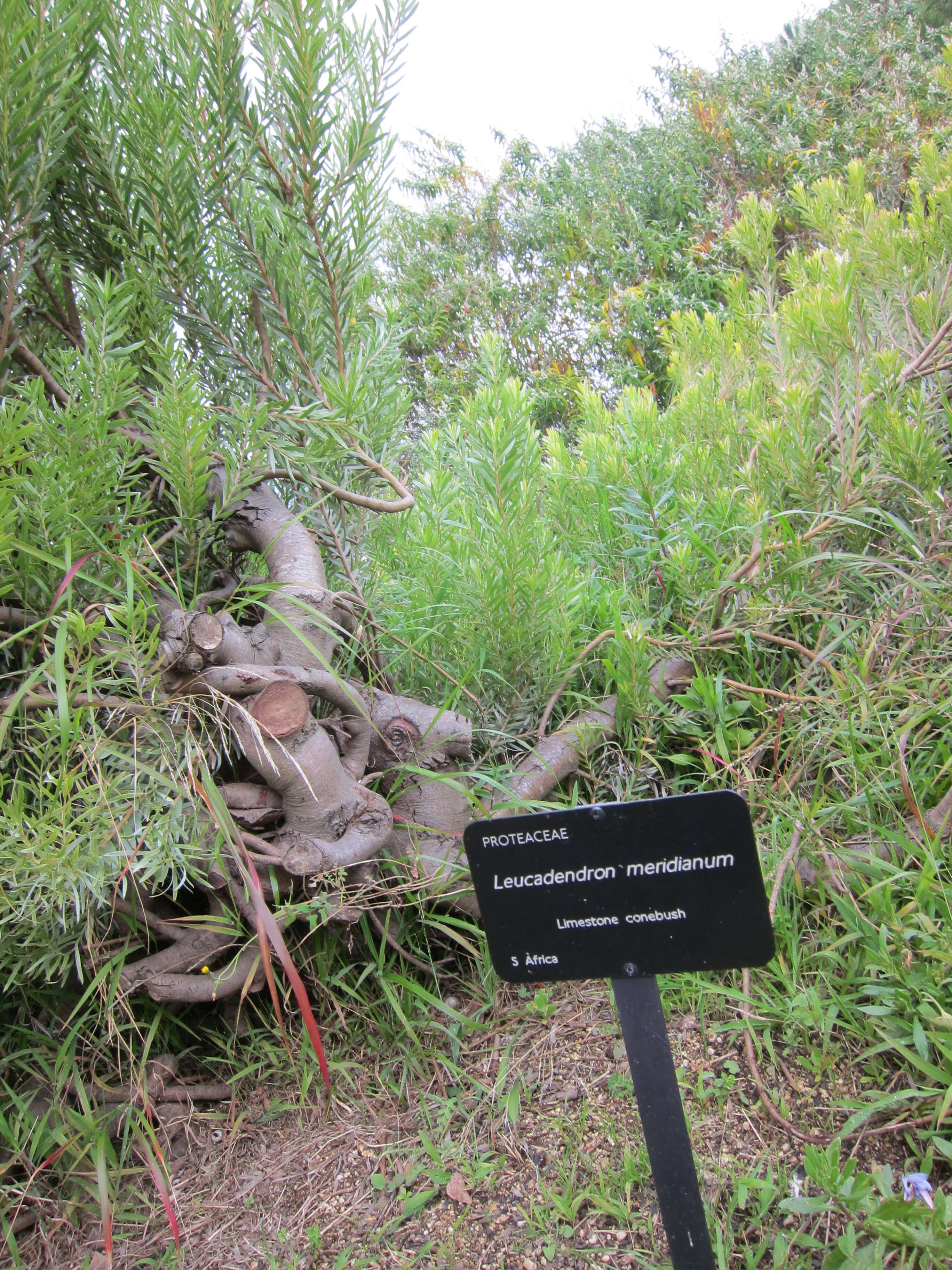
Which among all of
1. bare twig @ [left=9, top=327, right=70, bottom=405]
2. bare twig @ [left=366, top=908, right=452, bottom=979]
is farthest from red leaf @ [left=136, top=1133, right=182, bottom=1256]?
bare twig @ [left=9, top=327, right=70, bottom=405]

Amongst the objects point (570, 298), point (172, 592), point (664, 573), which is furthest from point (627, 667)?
point (570, 298)

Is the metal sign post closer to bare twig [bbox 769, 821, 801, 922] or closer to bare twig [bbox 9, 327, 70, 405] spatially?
bare twig [bbox 769, 821, 801, 922]

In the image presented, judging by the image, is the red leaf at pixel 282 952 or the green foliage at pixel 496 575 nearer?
the red leaf at pixel 282 952

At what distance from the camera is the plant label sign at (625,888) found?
1.12 m

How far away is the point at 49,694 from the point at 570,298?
20.9 feet

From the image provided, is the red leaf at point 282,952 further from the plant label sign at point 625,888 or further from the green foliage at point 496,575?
the green foliage at point 496,575

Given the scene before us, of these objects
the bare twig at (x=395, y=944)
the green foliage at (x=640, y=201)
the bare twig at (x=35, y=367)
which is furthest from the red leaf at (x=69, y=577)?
the green foliage at (x=640, y=201)

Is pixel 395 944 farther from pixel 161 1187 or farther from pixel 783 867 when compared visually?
pixel 783 867

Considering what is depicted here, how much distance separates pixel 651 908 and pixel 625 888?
0.04 m

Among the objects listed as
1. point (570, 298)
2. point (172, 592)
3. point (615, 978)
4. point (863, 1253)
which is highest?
point (570, 298)

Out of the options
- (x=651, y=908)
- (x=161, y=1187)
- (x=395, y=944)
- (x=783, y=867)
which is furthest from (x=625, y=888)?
(x=161, y=1187)

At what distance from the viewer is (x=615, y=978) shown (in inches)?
46.4

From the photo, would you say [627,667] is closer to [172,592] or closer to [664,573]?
[664,573]

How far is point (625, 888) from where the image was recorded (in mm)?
1161
